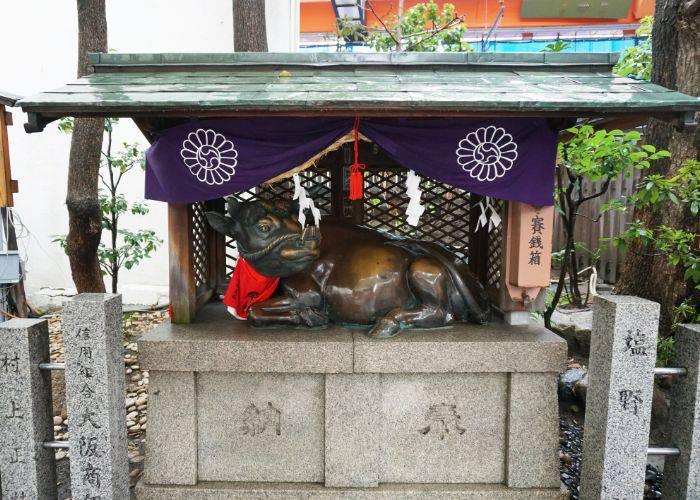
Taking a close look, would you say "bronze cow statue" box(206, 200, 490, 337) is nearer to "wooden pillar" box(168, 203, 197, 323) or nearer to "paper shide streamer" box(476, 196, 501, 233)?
"wooden pillar" box(168, 203, 197, 323)

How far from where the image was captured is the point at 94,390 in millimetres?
3803

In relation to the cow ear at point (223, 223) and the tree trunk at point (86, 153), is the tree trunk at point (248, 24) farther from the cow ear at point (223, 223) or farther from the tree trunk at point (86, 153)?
the cow ear at point (223, 223)

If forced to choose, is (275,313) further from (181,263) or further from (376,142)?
(376,142)

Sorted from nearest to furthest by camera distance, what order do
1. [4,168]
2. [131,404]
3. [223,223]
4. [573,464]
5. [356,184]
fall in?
[356,184] < [223,223] < [573,464] < [4,168] < [131,404]

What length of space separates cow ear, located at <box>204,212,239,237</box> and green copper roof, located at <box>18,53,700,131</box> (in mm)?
972

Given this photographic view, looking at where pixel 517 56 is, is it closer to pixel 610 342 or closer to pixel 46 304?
pixel 610 342

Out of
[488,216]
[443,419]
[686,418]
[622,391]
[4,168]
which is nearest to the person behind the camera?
[622,391]

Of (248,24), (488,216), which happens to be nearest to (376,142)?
(488,216)

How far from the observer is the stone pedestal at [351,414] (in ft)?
13.5

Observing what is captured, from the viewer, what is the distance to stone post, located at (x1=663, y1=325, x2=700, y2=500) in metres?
3.76

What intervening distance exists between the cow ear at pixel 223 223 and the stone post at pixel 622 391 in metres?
3.19

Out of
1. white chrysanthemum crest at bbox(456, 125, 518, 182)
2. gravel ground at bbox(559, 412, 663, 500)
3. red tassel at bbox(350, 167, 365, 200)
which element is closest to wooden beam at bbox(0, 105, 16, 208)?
red tassel at bbox(350, 167, 365, 200)

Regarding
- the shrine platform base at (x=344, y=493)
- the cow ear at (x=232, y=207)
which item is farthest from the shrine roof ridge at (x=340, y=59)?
the shrine platform base at (x=344, y=493)

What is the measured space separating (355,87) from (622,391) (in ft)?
10.5
